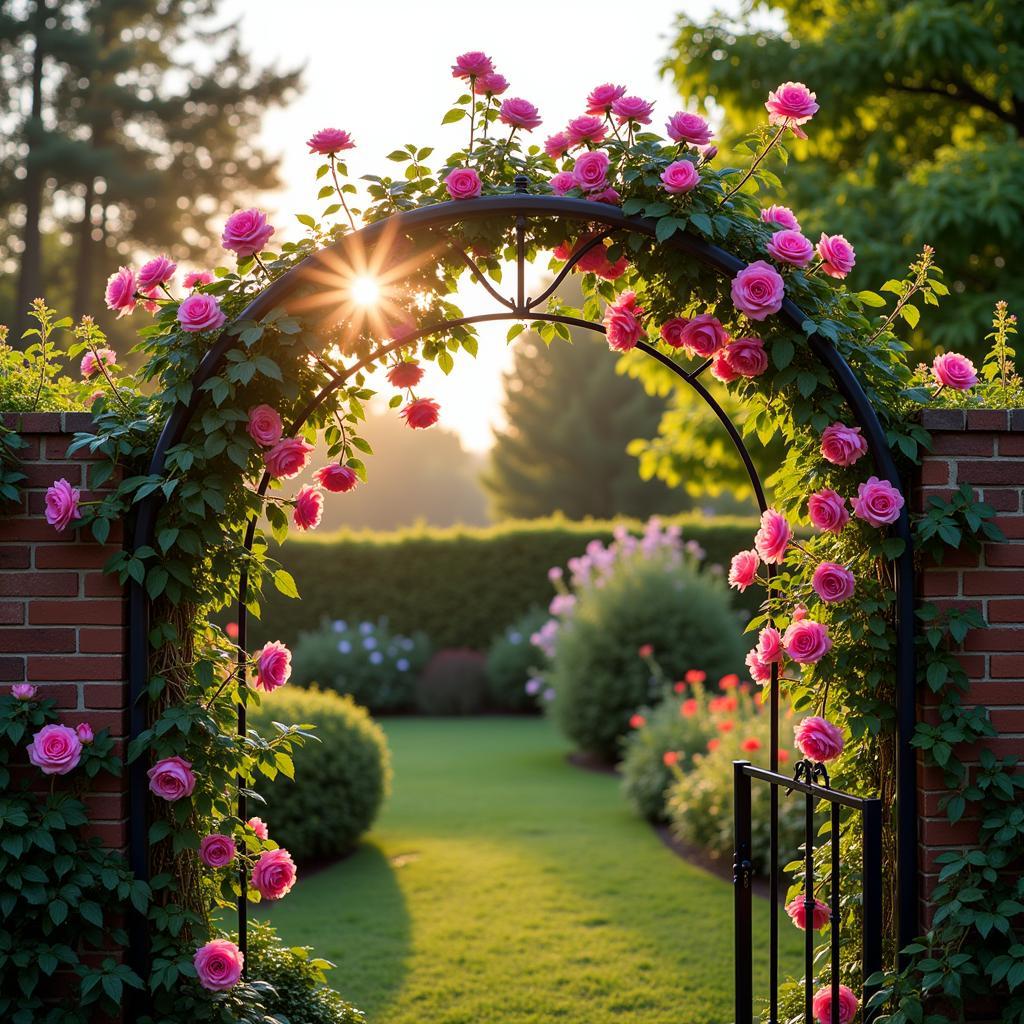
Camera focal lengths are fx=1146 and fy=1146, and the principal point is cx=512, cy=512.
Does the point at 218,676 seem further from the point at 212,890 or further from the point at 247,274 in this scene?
the point at 247,274

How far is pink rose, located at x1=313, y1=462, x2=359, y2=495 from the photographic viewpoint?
11.3ft

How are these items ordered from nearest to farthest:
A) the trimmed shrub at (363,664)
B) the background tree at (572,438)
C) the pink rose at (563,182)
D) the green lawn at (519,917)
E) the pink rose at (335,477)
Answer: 1. the pink rose at (563,182)
2. the pink rose at (335,477)
3. the green lawn at (519,917)
4. the trimmed shrub at (363,664)
5. the background tree at (572,438)

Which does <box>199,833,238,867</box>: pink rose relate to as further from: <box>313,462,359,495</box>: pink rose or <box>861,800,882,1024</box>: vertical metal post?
<box>861,800,882,1024</box>: vertical metal post

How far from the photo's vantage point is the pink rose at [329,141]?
118 inches

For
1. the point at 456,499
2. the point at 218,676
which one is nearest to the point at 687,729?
the point at 218,676

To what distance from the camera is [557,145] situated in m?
3.17

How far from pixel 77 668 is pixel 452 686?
10.7m

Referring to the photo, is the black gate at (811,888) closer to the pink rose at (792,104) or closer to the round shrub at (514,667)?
the pink rose at (792,104)

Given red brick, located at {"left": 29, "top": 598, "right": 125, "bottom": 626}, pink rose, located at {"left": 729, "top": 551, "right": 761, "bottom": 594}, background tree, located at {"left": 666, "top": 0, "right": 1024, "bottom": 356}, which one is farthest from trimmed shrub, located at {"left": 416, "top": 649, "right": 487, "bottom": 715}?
red brick, located at {"left": 29, "top": 598, "right": 125, "bottom": 626}

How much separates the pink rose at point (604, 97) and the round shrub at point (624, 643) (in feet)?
23.3

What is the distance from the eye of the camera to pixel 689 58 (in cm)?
764

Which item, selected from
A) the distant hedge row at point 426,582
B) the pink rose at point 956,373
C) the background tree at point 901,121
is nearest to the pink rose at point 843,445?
the pink rose at point 956,373

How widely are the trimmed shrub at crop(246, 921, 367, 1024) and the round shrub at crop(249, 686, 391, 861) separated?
8.51 feet

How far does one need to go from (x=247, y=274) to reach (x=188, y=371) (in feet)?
1.12
